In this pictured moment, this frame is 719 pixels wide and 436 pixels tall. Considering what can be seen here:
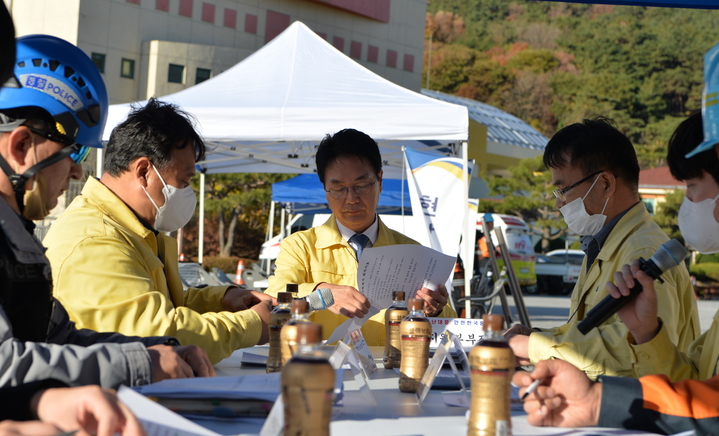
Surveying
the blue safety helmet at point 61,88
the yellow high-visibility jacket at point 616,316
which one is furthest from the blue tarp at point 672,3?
the blue safety helmet at point 61,88

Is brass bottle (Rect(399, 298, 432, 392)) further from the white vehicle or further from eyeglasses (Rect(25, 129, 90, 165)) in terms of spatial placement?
the white vehicle

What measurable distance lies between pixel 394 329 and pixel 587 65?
65.7m

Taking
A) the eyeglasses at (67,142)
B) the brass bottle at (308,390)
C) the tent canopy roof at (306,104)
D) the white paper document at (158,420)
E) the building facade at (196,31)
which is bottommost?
the white paper document at (158,420)

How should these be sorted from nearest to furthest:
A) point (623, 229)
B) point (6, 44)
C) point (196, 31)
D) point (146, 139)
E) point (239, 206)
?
point (6, 44)
point (146, 139)
point (623, 229)
point (196, 31)
point (239, 206)

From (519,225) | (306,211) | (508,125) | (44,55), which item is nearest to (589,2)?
(44,55)

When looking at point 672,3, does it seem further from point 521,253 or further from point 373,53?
point 373,53

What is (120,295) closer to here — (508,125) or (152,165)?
(152,165)

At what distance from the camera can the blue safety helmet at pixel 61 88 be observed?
1.83m

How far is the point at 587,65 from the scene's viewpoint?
63.8 metres

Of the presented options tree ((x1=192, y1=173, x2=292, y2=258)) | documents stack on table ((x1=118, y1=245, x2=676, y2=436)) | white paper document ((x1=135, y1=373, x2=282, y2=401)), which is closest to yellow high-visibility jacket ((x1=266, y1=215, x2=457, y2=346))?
documents stack on table ((x1=118, y1=245, x2=676, y2=436))

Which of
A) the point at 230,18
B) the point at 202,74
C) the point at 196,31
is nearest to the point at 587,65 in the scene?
the point at 230,18

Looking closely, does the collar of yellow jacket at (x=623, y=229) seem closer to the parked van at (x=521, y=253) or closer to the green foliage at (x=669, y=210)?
the parked van at (x=521, y=253)

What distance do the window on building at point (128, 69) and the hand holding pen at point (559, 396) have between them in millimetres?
25015

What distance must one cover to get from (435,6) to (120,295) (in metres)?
87.6
